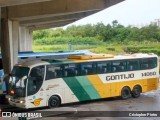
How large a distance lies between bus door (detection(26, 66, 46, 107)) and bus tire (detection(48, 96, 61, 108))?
39cm

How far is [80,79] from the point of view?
19297 mm

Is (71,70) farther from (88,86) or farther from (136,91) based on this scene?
(136,91)

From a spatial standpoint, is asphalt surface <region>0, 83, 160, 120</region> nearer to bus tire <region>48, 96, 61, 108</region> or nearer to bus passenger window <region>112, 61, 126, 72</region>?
bus tire <region>48, 96, 61, 108</region>

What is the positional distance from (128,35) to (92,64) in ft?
211

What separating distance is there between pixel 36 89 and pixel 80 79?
2.76 meters

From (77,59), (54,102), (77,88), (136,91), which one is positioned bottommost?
(54,102)

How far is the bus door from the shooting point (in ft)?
56.9

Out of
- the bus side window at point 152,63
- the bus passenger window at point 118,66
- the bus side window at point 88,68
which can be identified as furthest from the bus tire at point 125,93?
the bus side window at point 88,68

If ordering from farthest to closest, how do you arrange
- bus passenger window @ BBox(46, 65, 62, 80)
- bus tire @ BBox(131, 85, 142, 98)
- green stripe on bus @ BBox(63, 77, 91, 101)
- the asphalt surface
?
1. bus tire @ BBox(131, 85, 142, 98)
2. green stripe on bus @ BBox(63, 77, 91, 101)
3. bus passenger window @ BBox(46, 65, 62, 80)
4. the asphalt surface

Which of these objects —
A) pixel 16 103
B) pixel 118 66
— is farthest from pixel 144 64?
pixel 16 103

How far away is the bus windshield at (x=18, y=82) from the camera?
1736 cm

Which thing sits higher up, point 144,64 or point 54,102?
point 144,64

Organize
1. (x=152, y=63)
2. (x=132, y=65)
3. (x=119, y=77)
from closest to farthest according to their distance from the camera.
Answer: (x=119, y=77)
(x=132, y=65)
(x=152, y=63)

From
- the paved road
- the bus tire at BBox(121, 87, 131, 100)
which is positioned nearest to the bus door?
the paved road
